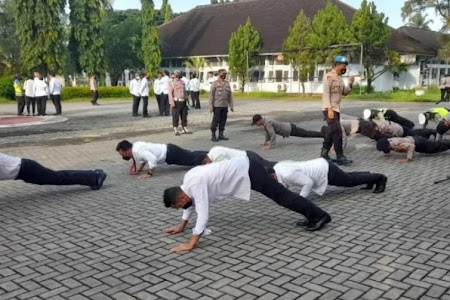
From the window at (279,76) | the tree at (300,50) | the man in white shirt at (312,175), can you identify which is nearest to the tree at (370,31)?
the tree at (300,50)

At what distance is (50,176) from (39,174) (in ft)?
0.59

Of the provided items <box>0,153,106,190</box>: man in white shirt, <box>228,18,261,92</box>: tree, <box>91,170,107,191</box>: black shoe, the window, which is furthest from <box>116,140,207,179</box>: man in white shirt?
the window

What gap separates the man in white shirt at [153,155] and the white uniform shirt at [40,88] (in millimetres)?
11737

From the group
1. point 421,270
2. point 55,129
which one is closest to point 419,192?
point 421,270

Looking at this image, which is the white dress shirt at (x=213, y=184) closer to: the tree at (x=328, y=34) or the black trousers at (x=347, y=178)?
the black trousers at (x=347, y=178)

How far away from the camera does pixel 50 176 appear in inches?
255

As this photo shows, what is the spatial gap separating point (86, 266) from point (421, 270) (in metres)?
2.97

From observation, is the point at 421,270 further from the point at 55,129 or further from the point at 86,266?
the point at 55,129

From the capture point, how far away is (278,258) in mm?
4383

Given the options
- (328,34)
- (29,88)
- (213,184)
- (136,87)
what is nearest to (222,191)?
(213,184)

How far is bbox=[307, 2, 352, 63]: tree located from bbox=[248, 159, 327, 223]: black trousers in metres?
28.9

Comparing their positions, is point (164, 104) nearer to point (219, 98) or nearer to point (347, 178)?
point (219, 98)

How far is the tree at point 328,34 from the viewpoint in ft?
106

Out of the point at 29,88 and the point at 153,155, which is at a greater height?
the point at 29,88
